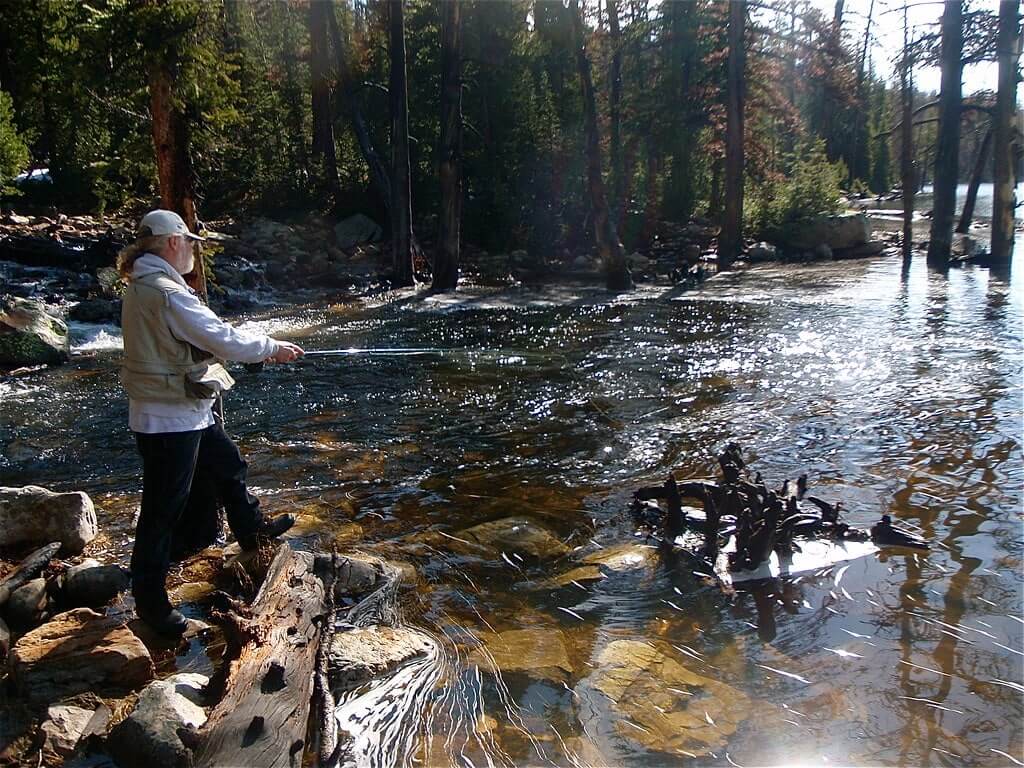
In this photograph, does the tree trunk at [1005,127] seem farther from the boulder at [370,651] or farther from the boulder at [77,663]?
the boulder at [77,663]

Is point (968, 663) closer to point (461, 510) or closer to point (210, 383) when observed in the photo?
point (461, 510)

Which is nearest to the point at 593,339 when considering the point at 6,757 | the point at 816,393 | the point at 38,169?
the point at 816,393

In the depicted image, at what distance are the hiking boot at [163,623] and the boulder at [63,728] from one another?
2.21 ft

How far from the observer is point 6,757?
3.34 m

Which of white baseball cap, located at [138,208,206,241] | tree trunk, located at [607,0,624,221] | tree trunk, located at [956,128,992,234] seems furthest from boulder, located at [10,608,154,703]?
tree trunk, located at [956,128,992,234]

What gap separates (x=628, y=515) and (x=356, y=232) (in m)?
23.6

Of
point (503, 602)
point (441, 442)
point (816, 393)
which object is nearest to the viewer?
point (503, 602)

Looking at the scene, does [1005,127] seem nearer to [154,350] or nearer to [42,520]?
[154,350]

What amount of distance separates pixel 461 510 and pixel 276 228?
74.6 ft

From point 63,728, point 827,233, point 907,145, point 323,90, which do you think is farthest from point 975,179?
point 63,728

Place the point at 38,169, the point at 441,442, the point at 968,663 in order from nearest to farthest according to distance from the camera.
Result: the point at 968,663 < the point at 441,442 < the point at 38,169

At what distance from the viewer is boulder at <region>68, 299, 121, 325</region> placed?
15453 mm

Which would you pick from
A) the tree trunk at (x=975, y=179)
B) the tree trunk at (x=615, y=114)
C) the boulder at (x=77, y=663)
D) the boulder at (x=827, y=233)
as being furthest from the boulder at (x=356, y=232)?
the boulder at (x=77, y=663)

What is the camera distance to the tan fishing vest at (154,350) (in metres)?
4.06
